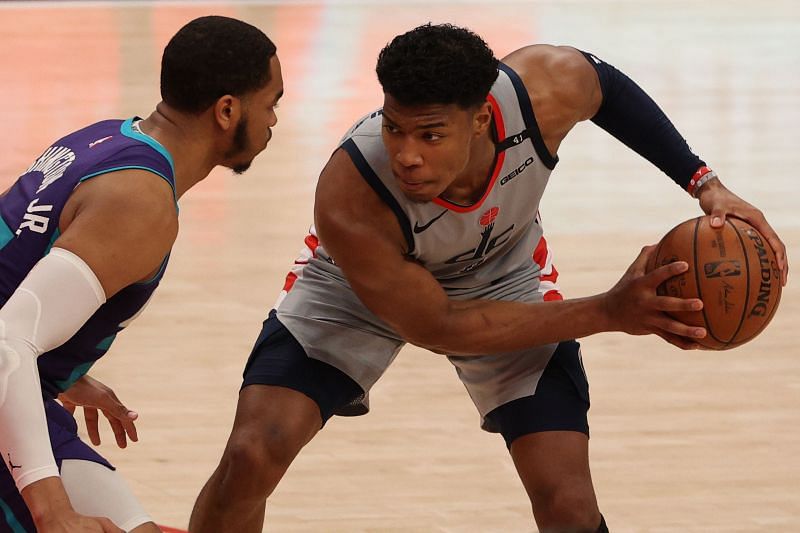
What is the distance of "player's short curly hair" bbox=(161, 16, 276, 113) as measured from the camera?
3.03 metres

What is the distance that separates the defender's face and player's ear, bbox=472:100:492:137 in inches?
2.0

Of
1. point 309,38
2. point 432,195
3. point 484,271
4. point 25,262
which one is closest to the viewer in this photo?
point 25,262

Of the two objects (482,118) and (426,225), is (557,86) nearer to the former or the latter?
(482,118)

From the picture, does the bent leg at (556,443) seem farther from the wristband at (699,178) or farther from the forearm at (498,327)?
the wristband at (699,178)

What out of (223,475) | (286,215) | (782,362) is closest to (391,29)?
(286,215)

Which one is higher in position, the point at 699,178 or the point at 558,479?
the point at 699,178

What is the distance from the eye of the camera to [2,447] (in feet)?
8.45

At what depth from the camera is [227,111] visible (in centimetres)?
308

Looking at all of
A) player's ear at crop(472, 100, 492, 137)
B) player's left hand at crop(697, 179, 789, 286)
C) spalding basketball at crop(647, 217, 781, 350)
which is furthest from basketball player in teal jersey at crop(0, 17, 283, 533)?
player's left hand at crop(697, 179, 789, 286)

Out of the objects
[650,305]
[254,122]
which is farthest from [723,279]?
[254,122]

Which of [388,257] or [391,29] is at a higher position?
[391,29]

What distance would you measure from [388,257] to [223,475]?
0.72 m

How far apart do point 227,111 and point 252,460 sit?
3.06 ft

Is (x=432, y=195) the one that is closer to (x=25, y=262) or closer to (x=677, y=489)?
(x=25, y=262)
